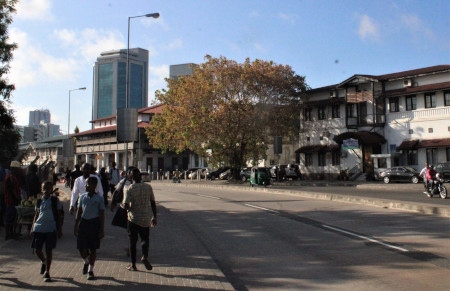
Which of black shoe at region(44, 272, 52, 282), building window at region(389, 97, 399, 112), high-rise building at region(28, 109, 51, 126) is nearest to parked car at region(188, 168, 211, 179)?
building window at region(389, 97, 399, 112)

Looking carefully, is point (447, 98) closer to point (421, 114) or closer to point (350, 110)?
point (421, 114)

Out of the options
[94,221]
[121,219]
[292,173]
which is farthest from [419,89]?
[94,221]

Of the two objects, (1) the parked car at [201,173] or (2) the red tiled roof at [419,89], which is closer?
(2) the red tiled roof at [419,89]

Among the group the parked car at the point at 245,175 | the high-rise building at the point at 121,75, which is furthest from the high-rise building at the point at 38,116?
the parked car at the point at 245,175

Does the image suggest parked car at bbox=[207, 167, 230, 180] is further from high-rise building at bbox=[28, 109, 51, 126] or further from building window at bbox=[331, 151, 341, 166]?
high-rise building at bbox=[28, 109, 51, 126]

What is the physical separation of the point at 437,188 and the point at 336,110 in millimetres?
26064

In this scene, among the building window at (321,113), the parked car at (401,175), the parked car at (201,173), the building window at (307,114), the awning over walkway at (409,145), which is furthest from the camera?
the parked car at (201,173)

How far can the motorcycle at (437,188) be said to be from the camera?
2124 cm

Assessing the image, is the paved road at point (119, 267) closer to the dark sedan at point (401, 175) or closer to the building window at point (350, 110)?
the dark sedan at point (401, 175)

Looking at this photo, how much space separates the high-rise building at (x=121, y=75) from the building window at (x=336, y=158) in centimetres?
2071

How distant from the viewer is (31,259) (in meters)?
8.17

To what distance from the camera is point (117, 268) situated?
24.1 feet

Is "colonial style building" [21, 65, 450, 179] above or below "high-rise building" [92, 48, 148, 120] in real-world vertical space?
below

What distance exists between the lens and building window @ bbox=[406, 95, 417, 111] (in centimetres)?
3994
